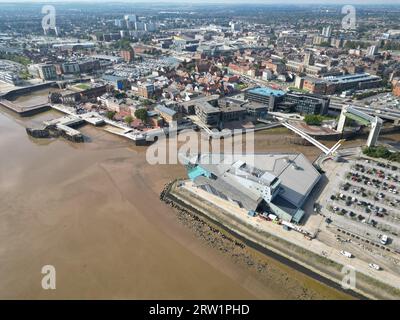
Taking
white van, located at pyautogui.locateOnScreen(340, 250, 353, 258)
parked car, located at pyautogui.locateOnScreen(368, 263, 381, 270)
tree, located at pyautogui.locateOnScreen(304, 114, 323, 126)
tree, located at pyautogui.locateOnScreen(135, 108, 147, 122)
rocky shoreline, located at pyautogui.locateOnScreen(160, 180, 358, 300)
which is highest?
tree, located at pyautogui.locateOnScreen(135, 108, 147, 122)

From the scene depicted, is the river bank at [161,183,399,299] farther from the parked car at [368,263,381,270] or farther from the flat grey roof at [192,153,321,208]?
the flat grey roof at [192,153,321,208]

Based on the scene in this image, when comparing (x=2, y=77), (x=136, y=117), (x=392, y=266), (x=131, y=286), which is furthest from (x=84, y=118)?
(x=392, y=266)

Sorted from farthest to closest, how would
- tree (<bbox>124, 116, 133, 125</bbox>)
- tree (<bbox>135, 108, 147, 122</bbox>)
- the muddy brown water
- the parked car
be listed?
tree (<bbox>124, 116, 133, 125</bbox>) → tree (<bbox>135, 108, 147, 122</bbox>) → the parked car → the muddy brown water

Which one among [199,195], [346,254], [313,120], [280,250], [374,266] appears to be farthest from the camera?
[313,120]

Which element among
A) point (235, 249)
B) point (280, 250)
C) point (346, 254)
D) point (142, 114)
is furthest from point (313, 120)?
point (235, 249)

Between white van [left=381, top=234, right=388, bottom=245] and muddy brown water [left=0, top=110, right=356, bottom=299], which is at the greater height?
white van [left=381, top=234, right=388, bottom=245]

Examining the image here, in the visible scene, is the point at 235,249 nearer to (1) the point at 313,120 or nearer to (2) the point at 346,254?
(2) the point at 346,254

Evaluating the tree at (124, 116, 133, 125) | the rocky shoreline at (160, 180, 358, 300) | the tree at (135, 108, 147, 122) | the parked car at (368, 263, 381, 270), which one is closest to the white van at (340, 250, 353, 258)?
the parked car at (368, 263, 381, 270)

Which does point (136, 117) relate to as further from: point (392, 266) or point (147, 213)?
point (392, 266)
